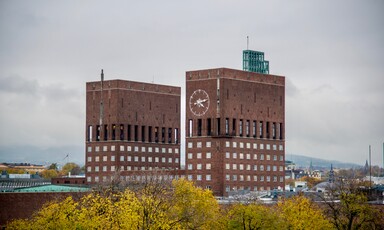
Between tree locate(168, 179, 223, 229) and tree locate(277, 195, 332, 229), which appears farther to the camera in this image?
tree locate(277, 195, 332, 229)

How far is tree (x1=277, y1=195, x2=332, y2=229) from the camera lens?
129 metres

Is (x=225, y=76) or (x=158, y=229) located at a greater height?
(x=225, y=76)

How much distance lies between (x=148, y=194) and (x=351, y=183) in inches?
1497

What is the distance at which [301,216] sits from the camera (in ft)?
430

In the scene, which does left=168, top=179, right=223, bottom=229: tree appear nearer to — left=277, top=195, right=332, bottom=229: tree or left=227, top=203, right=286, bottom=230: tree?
left=227, top=203, right=286, bottom=230: tree

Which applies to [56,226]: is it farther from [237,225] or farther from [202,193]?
[202,193]

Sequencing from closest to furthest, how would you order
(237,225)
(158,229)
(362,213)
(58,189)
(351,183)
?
(158,229), (237,225), (362,213), (351,183), (58,189)

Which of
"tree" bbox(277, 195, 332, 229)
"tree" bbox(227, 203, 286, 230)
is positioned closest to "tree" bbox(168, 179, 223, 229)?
"tree" bbox(227, 203, 286, 230)

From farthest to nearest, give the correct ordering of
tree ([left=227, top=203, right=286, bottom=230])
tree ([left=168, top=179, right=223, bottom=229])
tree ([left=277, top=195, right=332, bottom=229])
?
tree ([left=277, top=195, right=332, bottom=229]), tree ([left=168, top=179, right=223, bottom=229]), tree ([left=227, top=203, right=286, bottom=230])

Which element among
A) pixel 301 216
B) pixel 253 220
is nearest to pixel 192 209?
pixel 253 220

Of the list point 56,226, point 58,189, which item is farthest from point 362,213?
point 58,189

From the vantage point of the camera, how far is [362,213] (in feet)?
440

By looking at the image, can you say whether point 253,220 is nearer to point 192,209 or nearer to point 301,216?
point 301,216

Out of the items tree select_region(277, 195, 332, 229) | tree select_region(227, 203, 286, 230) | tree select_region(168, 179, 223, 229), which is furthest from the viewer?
tree select_region(277, 195, 332, 229)
